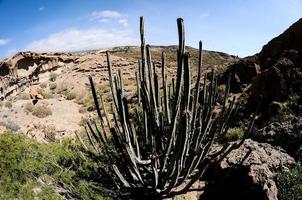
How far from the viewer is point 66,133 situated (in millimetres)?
18891

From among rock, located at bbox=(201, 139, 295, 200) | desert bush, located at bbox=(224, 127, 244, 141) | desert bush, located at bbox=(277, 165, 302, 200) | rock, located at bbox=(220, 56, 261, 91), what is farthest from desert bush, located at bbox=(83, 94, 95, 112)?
desert bush, located at bbox=(277, 165, 302, 200)

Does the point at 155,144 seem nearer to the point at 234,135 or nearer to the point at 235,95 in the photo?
the point at 234,135

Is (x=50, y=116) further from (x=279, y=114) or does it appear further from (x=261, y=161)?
(x=261, y=161)

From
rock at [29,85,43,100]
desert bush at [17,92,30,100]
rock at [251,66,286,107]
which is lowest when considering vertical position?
desert bush at [17,92,30,100]

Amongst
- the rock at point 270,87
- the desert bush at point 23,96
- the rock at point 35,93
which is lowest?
the desert bush at point 23,96

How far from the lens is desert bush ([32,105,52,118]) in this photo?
22312 mm

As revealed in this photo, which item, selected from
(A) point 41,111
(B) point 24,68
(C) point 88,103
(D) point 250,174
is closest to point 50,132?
(A) point 41,111

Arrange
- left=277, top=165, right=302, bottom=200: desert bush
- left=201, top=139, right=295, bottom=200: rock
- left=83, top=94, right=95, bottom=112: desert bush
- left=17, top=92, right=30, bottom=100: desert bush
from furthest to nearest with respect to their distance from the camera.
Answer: left=17, top=92, right=30, bottom=100: desert bush → left=83, top=94, right=95, bottom=112: desert bush → left=201, top=139, right=295, bottom=200: rock → left=277, top=165, right=302, bottom=200: desert bush

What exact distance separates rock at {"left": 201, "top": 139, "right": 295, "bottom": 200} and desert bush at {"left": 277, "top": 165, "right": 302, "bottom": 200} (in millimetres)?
123

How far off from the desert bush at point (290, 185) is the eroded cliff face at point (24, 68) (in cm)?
2545

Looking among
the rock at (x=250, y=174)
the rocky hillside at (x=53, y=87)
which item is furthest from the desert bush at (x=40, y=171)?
the rocky hillside at (x=53, y=87)

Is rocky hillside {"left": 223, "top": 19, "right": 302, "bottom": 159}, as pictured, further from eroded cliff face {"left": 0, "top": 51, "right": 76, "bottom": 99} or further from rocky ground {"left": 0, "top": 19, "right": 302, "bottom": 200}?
eroded cliff face {"left": 0, "top": 51, "right": 76, "bottom": 99}

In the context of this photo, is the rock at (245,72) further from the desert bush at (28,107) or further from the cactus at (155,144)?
the desert bush at (28,107)

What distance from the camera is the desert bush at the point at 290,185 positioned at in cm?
712
